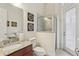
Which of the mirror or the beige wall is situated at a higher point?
the mirror

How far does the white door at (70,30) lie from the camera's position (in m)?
2.01

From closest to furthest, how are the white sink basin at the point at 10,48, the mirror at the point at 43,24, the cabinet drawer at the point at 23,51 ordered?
the white sink basin at the point at 10,48, the cabinet drawer at the point at 23,51, the mirror at the point at 43,24

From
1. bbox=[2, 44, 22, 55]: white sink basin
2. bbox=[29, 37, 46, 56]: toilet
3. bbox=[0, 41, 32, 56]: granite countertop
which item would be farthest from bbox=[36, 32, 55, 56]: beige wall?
bbox=[2, 44, 22, 55]: white sink basin

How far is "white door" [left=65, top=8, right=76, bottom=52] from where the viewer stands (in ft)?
→ 6.60

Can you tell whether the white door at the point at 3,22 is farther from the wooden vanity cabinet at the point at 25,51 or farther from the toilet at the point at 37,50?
the toilet at the point at 37,50

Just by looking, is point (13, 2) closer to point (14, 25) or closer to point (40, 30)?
point (14, 25)

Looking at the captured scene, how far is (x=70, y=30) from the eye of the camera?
204 centimetres

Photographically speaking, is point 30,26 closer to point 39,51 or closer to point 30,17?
point 30,17

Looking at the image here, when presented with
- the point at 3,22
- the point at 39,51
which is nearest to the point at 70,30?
the point at 39,51

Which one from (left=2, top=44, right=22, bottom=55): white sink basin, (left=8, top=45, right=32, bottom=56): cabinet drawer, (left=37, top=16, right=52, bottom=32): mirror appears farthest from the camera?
(left=37, top=16, right=52, bottom=32): mirror

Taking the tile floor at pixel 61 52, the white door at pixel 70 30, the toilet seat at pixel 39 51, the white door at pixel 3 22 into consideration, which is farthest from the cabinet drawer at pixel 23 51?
the white door at pixel 70 30

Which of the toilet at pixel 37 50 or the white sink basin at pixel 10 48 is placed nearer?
the white sink basin at pixel 10 48

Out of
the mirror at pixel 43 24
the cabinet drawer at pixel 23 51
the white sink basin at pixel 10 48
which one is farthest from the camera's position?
the mirror at pixel 43 24

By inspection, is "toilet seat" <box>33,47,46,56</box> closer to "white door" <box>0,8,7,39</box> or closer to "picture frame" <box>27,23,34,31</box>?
"picture frame" <box>27,23,34,31</box>
